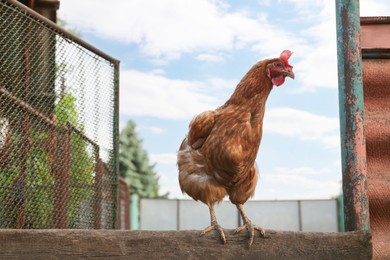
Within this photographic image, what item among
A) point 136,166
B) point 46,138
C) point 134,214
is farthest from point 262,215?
point 136,166

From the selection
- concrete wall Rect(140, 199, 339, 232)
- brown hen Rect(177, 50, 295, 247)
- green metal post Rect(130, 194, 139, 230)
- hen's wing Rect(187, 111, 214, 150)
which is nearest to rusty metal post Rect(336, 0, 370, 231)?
brown hen Rect(177, 50, 295, 247)

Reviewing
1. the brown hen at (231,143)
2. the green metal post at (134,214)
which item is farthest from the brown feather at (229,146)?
the green metal post at (134,214)

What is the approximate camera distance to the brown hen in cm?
309

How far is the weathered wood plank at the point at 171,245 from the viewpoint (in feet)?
6.75

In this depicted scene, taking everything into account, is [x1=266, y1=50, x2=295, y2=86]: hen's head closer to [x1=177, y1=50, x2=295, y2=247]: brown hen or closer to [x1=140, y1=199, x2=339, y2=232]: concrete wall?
[x1=177, y1=50, x2=295, y2=247]: brown hen

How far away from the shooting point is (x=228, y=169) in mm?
3094

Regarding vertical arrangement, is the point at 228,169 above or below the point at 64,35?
below

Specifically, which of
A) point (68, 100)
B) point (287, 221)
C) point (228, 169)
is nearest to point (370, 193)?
point (228, 169)

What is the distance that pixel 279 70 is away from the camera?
3332mm

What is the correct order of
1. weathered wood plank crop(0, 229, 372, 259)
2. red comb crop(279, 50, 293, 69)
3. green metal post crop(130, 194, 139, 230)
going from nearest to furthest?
weathered wood plank crop(0, 229, 372, 259)
red comb crop(279, 50, 293, 69)
green metal post crop(130, 194, 139, 230)

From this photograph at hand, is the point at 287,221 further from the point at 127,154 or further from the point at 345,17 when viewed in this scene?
the point at 127,154

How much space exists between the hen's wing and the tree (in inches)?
1501

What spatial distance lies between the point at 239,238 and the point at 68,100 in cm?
321

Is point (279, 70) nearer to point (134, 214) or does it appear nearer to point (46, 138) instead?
point (46, 138)
